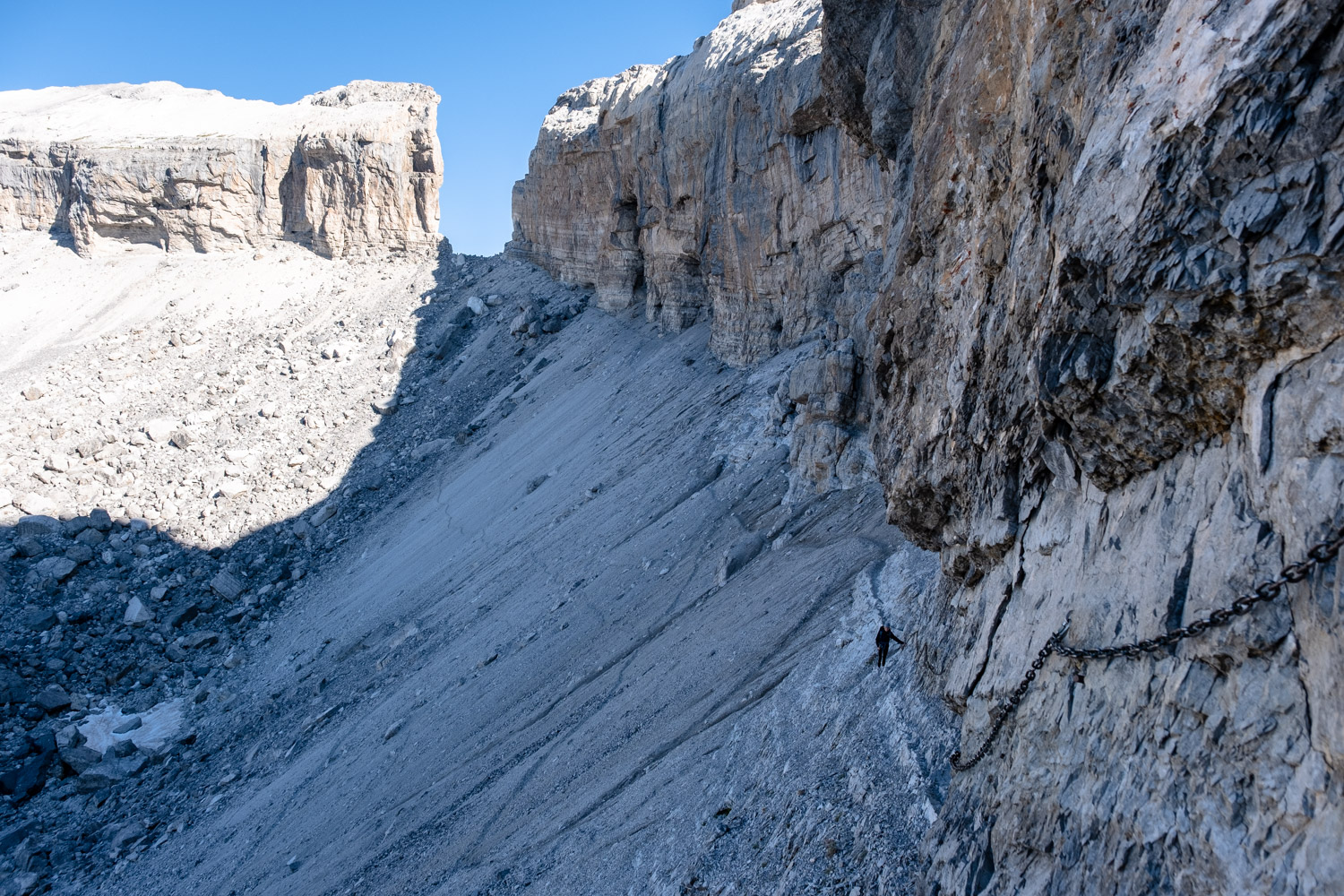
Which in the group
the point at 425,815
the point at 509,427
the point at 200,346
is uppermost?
the point at 200,346

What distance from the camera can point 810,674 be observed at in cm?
1000

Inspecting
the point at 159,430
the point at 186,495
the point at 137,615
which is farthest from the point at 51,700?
the point at 159,430

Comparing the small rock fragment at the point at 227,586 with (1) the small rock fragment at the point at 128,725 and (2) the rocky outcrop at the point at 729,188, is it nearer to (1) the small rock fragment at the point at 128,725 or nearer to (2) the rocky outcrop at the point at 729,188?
(1) the small rock fragment at the point at 128,725

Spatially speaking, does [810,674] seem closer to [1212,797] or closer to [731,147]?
[1212,797]

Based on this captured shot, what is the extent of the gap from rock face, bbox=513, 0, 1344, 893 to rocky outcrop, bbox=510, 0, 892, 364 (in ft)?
25.8

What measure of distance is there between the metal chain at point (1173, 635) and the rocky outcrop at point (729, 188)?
11.4 metres

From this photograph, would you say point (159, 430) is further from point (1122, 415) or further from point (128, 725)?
point (1122, 415)

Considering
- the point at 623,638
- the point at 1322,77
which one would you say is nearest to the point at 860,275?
the point at 623,638

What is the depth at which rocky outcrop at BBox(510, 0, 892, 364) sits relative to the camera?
689 inches

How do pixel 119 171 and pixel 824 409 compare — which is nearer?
pixel 824 409

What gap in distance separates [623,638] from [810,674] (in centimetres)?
444

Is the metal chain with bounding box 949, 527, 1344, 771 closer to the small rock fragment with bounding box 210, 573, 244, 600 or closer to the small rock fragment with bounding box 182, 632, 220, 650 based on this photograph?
the small rock fragment with bounding box 182, 632, 220, 650

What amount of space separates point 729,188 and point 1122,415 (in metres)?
17.1

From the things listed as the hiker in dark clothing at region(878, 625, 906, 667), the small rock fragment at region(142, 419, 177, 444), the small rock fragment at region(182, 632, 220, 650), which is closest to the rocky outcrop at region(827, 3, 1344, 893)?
the hiker in dark clothing at region(878, 625, 906, 667)
